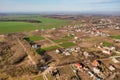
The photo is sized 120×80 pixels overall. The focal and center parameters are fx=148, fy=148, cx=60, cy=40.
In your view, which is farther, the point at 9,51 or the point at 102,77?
the point at 9,51

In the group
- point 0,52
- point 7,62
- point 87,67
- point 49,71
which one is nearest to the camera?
point 49,71

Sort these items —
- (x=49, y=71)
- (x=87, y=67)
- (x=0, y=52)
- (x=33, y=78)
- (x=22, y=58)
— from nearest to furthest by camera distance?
(x=33, y=78)
(x=49, y=71)
(x=87, y=67)
(x=22, y=58)
(x=0, y=52)

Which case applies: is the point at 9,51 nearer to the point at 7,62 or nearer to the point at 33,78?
the point at 7,62

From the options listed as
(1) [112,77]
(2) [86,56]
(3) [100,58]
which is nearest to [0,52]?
(2) [86,56]

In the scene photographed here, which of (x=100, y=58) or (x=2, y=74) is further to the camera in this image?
(x=100, y=58)

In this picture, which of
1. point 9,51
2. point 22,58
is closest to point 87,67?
point 22,58

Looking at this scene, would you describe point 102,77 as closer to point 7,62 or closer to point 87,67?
point 87,67

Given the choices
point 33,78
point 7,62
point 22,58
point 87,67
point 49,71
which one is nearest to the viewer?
point 33,78

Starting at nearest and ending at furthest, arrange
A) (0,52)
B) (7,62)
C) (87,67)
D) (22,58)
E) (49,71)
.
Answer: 1. (49,71)
2. (87,67)
3. (7,62)
4. (22,58)
5. (0,52)
